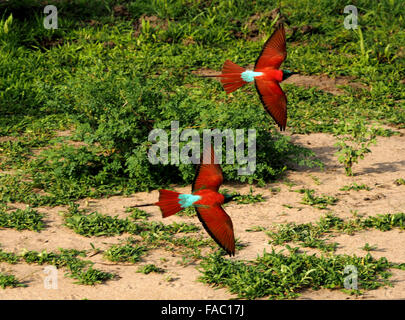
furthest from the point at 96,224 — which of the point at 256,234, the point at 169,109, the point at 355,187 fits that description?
the point at 355,187

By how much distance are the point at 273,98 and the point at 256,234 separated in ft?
6.17

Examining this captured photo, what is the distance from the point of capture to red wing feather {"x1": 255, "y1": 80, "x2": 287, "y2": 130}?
283cm

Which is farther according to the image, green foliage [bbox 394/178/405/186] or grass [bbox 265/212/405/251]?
green foliage [bbox 394/178/405/186]

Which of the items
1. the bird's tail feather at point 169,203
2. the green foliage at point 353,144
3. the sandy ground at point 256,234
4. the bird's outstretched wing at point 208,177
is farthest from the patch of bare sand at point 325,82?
the bird's tail feather at point 169,203

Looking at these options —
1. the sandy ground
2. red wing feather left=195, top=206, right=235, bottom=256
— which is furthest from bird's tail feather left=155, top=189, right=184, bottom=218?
the sandy ground

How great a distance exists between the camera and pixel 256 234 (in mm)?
4578

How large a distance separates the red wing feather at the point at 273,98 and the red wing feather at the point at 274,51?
115 mm

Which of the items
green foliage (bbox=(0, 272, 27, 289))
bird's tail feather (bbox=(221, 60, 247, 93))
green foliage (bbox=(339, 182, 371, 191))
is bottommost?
green foliage (bbox=(0, 272, 27, 289))

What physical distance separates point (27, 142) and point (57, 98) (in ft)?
2.56

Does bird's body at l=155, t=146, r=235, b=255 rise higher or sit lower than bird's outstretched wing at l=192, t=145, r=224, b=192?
lower

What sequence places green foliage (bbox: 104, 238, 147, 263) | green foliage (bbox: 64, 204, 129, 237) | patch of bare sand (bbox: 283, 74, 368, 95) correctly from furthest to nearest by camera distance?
1. patch of bare sand (bbox: 283, 74, 368, 95)
2. green foliage (bbox: 64, 204, 129, 237)
3. green foliage (bbox: 104, 238, 147, 263)

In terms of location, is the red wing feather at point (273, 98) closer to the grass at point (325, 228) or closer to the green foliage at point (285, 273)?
the green foliage at point (285, 273)

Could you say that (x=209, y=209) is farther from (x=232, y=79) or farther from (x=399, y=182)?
(x=399, y=182)

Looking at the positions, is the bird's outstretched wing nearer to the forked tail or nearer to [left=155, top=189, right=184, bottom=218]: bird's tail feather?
[left=155, top=189, right=184, bottom=218]: bird's tail feather
